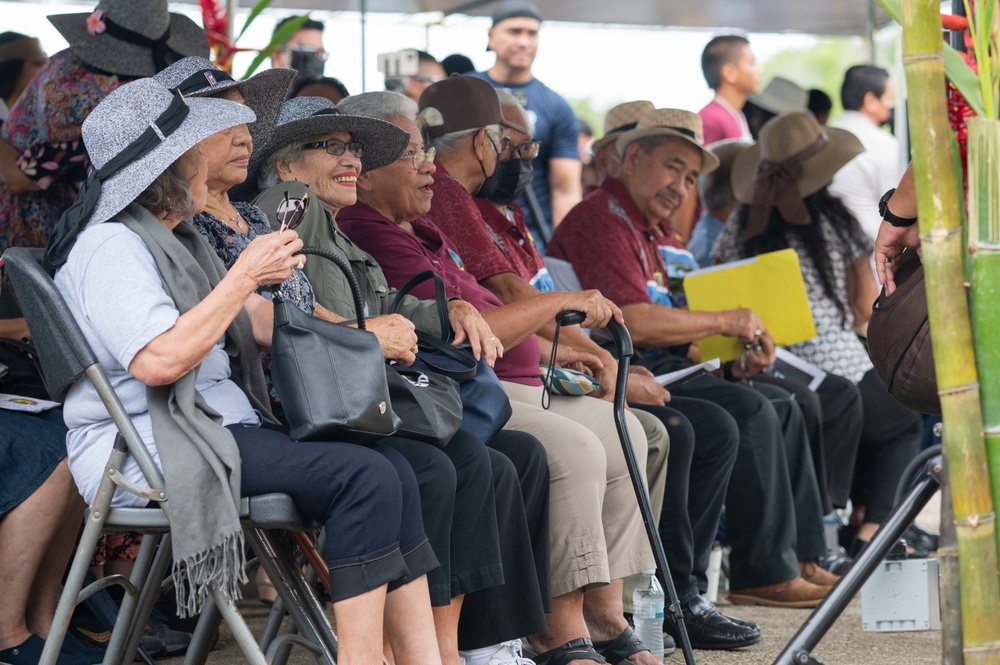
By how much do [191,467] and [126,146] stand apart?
26.4 inches

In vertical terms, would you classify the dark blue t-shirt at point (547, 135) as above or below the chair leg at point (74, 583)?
above

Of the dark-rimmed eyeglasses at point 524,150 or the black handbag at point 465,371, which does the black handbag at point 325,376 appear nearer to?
the black handbag at point 465,371

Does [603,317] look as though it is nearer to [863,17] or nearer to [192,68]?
[192,68]

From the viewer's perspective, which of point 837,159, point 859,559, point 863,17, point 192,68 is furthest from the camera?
point 863,17

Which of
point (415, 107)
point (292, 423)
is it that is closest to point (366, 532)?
point (292, 423)

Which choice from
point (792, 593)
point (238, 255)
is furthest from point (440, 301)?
point (792, 593)

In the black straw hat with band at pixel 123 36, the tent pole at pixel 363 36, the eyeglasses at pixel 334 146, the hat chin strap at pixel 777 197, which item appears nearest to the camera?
the eyeglasses at pixel 334 146

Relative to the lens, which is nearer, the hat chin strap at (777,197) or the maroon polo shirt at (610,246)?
the maroon polo shirt at (610,246)

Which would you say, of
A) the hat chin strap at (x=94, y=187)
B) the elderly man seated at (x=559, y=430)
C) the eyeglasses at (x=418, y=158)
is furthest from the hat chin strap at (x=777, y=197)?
the hat chin strap at (x=94, y=187)

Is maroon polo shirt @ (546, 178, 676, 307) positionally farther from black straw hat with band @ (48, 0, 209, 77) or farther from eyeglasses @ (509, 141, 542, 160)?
black straw hat with band @ (48, 0, 209, 77)

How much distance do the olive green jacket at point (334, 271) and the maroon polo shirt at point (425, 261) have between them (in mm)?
159

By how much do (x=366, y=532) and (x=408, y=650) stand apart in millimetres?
333

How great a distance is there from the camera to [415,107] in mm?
3824

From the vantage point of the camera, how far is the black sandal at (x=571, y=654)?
325 centimetres
